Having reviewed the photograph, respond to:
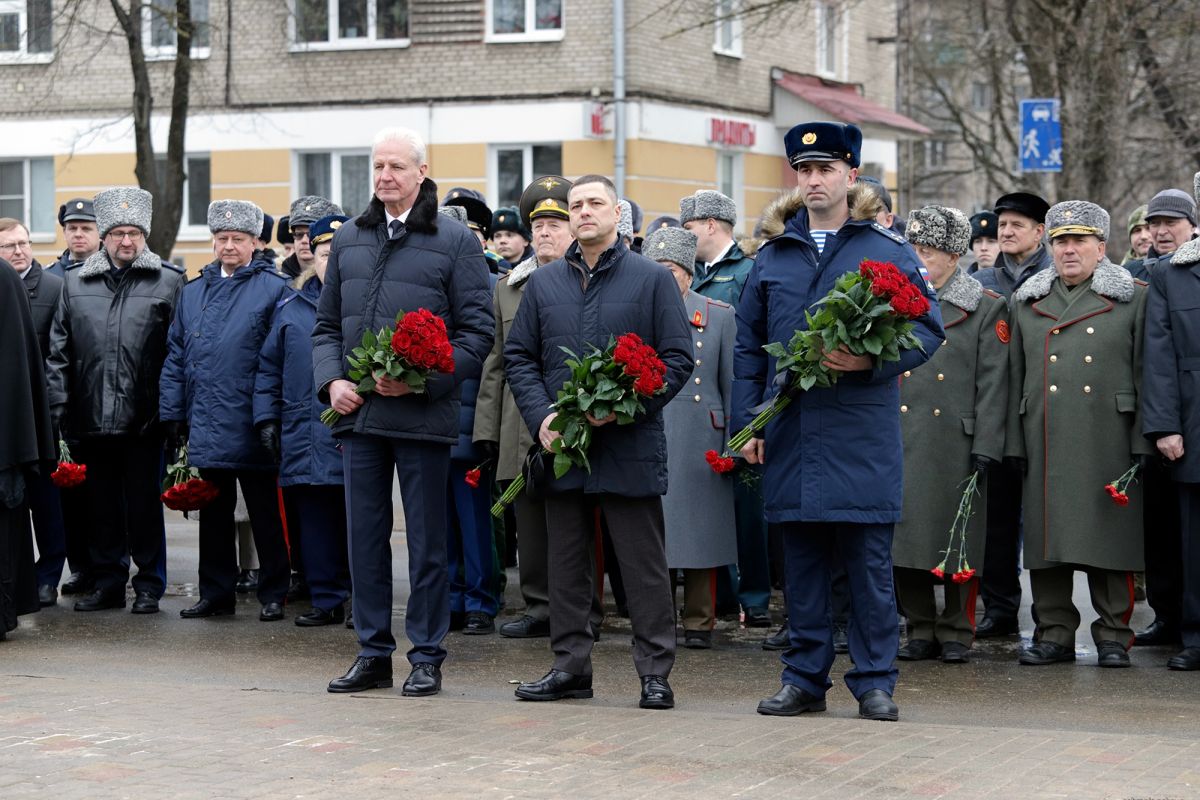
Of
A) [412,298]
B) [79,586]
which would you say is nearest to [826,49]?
[79,586]

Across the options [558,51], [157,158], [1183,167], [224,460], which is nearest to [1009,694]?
[224,460]

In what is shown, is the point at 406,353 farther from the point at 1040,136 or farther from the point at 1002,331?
the point at 1040,136

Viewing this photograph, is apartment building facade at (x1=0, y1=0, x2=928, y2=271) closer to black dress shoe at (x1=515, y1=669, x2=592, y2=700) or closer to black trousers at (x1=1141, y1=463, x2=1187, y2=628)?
black trousers at (x1=1141, y1=463, x2=1187, y2=628)

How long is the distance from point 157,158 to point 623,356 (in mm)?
23594

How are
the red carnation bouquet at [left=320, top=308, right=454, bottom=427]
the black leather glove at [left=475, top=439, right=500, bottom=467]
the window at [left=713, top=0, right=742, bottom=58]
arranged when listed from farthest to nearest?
the window at [left=713, top=0, right=742, bottom=58] < the black leather glove at [left=475, top=439, right=500, bottom=467] < the red carnation bouquet at [left=320, top=308, right=454, bottom=427]

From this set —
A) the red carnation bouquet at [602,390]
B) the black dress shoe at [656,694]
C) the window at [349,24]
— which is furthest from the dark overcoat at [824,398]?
the window at [349,24]

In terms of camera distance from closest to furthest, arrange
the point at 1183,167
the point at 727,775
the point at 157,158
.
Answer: the point at 727,775, the point at 1183,167, the point at 157,158

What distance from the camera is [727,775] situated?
6480mm

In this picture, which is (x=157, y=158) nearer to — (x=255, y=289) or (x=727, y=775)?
(x=255, y=289)

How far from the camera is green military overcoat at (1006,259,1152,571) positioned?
9242 mm

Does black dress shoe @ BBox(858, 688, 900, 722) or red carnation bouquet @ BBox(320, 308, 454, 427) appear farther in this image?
red carnation bouquet @ BBox(320, 308, 454, 427)

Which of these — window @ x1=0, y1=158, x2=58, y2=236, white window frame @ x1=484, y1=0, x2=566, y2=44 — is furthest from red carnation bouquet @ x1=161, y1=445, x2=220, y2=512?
window @ x1=0, y1=158, x2=58, y2=236

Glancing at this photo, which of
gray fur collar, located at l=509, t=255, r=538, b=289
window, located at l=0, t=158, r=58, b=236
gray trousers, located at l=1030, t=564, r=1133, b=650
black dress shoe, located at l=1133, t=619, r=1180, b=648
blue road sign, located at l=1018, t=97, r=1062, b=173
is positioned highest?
window, located at l=0, t=158, r=58, b=236

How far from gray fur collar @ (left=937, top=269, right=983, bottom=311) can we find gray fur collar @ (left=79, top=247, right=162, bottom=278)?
4672 millimetres
